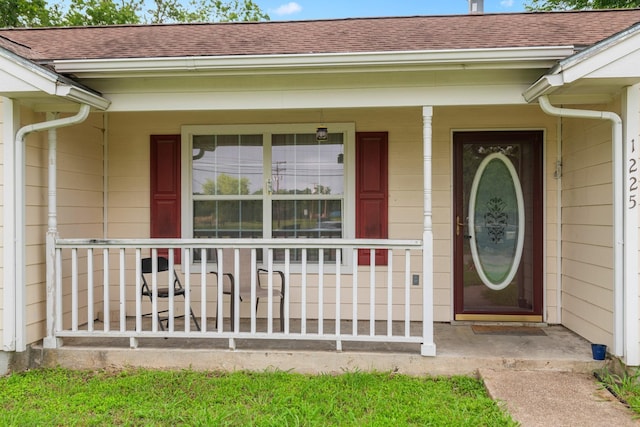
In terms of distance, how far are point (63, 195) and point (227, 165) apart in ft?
5.00

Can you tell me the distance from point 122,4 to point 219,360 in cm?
1571

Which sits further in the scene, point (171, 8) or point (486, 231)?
point (171, 8)

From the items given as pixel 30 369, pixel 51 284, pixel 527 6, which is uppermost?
pixel 527 6

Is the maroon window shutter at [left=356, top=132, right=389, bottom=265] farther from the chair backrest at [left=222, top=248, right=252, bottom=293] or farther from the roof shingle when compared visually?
the chair backrest at [left=222, top=248, right=252, bottom=293]

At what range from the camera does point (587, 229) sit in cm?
367

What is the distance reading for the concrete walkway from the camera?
256 cm

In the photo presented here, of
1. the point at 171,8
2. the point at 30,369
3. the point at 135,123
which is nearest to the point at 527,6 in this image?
the point at 171,8

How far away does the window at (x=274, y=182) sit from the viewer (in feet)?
14.6

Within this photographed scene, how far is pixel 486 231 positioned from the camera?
439 cm

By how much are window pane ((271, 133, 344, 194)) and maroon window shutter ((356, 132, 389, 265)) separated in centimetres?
23

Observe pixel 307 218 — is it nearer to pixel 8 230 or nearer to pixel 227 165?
pixel 227 165

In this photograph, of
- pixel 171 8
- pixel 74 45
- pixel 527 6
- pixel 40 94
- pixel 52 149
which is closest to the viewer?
pixel 40 94

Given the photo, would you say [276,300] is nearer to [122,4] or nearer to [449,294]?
[449,294]

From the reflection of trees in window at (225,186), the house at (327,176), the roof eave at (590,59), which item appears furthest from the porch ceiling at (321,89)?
the reflection of trees in window at (225,186)
